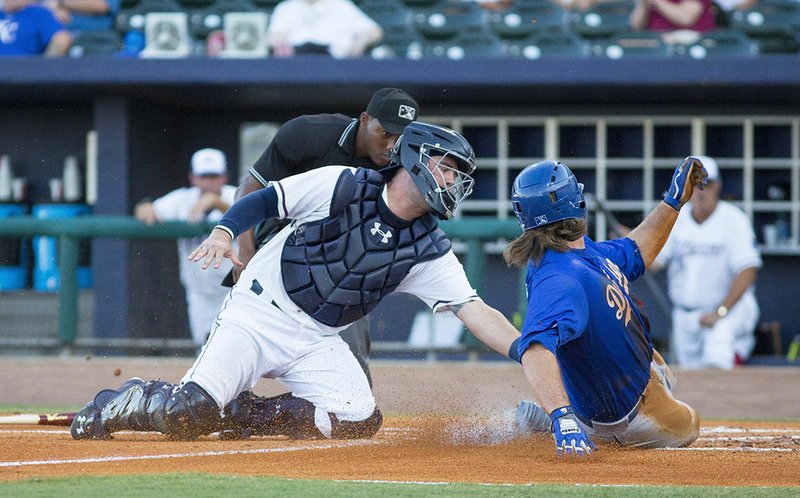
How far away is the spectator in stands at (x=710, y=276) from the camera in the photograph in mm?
10219

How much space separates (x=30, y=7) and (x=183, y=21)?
1.54m

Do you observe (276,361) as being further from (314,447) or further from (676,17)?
(676,17)

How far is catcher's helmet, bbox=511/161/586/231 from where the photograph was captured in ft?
15.7

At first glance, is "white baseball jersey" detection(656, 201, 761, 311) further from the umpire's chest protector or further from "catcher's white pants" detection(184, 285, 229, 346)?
the umpire's chest protector

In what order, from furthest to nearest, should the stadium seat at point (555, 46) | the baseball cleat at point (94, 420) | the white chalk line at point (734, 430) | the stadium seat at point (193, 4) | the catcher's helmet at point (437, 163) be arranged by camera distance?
the stadium seat at point (193, 4) < the stadium seat at point (555, 46) < the white chalk line at point (734, 430) < the baseball cleat at point (94, 420) < the catcher's helmet at point (437, 163)

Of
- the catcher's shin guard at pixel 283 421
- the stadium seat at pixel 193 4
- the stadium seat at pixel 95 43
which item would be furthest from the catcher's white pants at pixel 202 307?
the catcher's shin guard at pixel 283 421

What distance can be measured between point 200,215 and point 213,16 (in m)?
2.97

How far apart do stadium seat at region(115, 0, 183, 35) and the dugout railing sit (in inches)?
101

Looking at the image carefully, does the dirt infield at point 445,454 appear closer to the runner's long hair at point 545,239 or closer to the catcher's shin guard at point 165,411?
the catcher's shin guard at point 165,411

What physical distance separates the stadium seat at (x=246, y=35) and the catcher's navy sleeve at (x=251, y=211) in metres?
6.52

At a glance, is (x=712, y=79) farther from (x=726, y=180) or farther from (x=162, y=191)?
(x=162, y=191)

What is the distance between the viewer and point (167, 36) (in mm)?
11516

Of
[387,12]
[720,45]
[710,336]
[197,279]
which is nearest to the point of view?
[197,279]

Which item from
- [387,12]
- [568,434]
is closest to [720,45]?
[387,12]
